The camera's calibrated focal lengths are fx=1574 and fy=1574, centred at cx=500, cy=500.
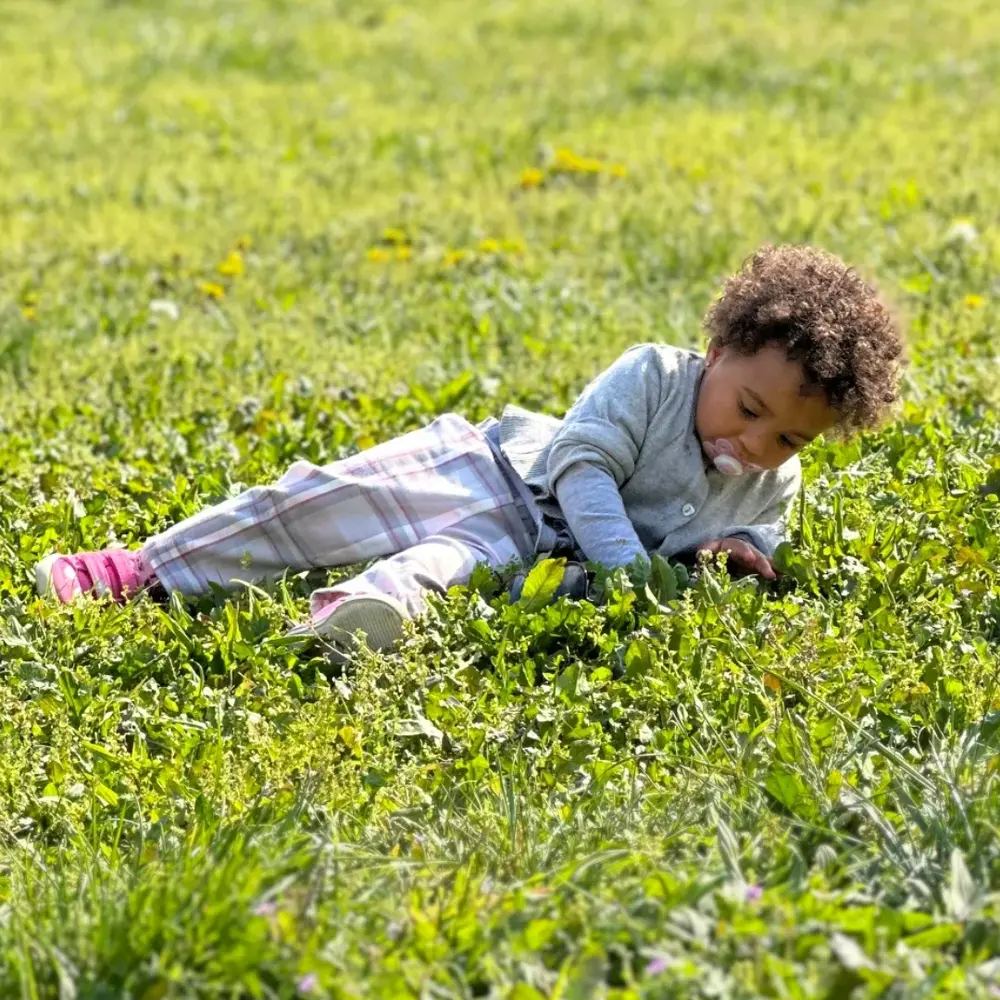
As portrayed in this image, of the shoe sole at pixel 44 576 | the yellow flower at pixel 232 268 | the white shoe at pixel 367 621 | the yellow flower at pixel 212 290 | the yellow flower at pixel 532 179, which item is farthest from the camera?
the yellow flower at pixel 532 179

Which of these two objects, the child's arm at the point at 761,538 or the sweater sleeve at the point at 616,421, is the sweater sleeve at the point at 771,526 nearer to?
the child's arm at the point at 761,538

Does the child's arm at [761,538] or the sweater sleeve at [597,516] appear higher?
the sweater sleeve at [597,516]

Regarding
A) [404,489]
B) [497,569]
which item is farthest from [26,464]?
[497,569]

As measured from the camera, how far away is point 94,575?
3826 millimetres

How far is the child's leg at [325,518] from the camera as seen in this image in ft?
12.8

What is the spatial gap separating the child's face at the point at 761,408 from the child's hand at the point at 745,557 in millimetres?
206

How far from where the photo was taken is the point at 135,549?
13.5 ft

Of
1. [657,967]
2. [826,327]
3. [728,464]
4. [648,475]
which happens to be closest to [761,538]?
[728,464]

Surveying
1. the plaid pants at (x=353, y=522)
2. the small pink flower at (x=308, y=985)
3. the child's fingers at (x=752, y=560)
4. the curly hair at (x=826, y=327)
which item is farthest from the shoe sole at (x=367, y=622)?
the small pink flower at (x=308, y=985)

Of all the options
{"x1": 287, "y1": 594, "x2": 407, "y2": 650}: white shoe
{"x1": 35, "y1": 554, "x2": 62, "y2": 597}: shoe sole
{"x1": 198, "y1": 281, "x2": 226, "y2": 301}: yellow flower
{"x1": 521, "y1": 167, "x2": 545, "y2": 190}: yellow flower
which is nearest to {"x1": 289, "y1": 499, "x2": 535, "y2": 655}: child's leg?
{"x1": 287, "y1": 594, "x2": 407, "y2": 650}: white shoe

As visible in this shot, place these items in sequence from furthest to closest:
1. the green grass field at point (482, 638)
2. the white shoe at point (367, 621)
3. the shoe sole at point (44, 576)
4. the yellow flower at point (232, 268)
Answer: the yellow flower at point (232, 268), the shoe sole at point (44, 576), the white shoe at point (367, 621), the green grass field at point (482, 638)

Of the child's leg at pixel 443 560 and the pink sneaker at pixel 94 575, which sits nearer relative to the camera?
the child's leg at pixel 443 560

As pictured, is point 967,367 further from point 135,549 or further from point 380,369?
point 135,549

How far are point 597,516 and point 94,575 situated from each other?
1.23 meters
